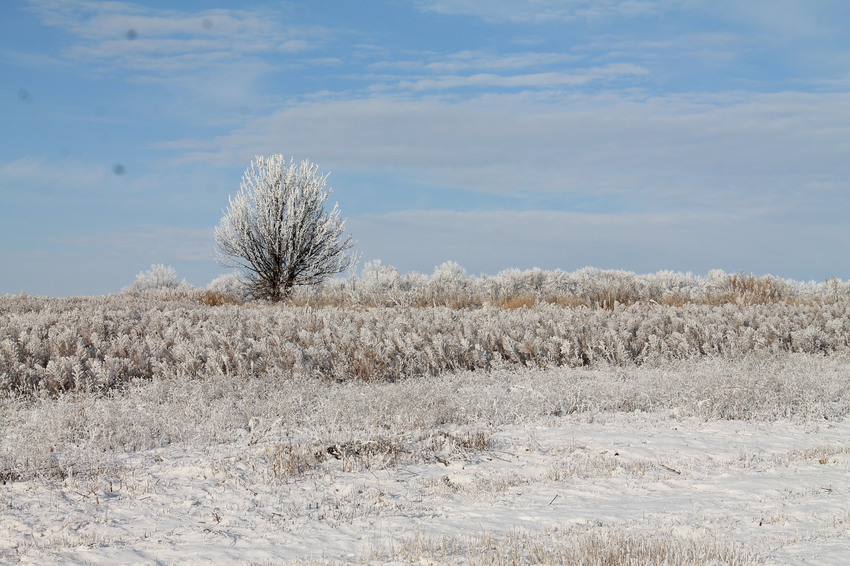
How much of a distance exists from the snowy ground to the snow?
16 millimetres

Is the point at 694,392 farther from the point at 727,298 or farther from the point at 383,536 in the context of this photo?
the point at 727,298

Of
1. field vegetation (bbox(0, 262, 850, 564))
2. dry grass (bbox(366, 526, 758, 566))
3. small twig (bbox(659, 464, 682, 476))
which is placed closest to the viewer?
dry grass (bbox(366, 526, 758, 566))

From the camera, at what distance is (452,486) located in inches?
197

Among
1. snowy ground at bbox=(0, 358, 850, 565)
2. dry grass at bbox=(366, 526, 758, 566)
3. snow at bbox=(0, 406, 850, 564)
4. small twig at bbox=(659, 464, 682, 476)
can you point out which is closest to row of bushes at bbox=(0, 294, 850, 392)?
snowy ground at bbox=(0, 358, 850, 565)

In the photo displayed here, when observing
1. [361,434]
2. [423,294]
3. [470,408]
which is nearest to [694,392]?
[470,408]

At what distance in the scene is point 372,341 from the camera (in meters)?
10.1

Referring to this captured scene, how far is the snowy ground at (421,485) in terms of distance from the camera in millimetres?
3920

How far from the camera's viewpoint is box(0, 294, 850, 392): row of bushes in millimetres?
9258

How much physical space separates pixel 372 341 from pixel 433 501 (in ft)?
18.0

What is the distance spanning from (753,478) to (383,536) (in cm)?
285

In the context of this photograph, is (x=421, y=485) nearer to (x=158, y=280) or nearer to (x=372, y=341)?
(x=372, y=341)

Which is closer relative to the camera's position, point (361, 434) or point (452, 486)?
point (452, 486)

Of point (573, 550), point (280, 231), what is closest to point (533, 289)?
point (280, 231)

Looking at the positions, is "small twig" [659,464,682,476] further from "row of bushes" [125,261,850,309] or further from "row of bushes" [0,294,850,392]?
"row of bushes" [125,261,850,309]
